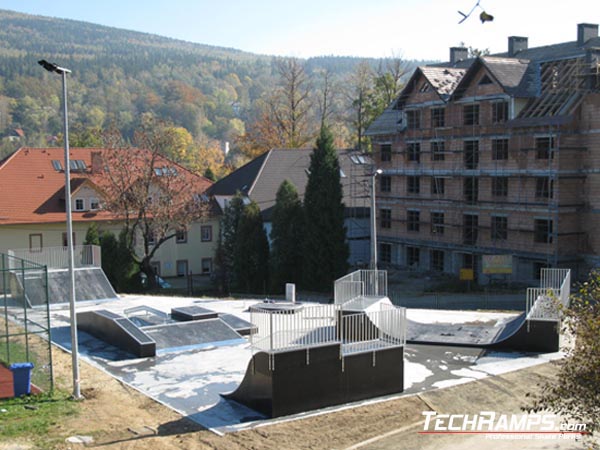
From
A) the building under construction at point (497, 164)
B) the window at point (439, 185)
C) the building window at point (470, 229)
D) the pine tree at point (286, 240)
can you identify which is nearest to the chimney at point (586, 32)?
the building under construction at point (497, 164)

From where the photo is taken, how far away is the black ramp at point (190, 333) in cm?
2419

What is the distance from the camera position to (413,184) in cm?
5088

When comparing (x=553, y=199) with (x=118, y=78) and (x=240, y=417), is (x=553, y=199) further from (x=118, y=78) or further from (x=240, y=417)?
(x=118, y=78)

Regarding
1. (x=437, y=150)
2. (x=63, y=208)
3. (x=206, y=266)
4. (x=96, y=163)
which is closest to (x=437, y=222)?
(x=437, y=150)

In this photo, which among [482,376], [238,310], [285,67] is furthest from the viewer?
[285,67]

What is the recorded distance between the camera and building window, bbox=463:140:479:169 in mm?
45531

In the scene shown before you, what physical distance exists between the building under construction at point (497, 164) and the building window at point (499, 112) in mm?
62

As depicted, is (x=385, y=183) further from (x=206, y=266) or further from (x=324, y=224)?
(x=206, y=266)

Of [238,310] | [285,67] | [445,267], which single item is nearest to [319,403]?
[238,310]

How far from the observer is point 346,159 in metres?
59.4

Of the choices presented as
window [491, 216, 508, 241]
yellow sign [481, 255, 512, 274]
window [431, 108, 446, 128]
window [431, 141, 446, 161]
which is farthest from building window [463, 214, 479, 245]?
window [431, 108, 446, 128]

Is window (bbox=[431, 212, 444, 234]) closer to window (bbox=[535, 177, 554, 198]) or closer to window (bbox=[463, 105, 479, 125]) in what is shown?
window (bbox=[463, 105, 479, 125])

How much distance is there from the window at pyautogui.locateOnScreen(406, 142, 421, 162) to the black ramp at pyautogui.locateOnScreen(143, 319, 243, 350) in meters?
28.0

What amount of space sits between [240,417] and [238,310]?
13.7 m
